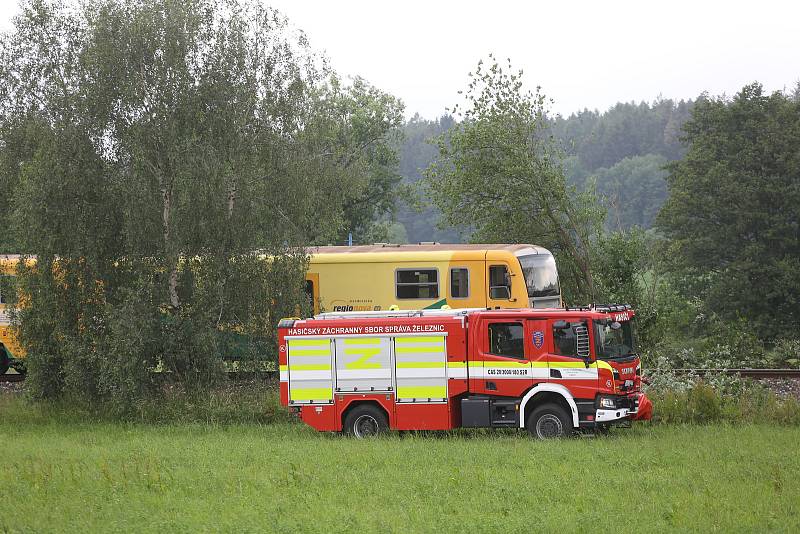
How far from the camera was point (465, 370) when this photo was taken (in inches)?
709

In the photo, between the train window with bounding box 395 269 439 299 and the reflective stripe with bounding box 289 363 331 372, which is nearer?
A: the reflective stripe with bounding box 289 363 331 372

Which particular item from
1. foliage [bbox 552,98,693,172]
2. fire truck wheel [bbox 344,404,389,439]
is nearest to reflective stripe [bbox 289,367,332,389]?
fire truck wheel [bbox 344,404,389,439]

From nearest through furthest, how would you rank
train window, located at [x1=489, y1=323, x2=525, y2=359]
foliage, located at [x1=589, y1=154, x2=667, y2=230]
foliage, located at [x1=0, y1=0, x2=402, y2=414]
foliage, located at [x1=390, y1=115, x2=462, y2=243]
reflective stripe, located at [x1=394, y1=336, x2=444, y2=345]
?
train window, located at [x1=489, y1=323, x2=525, y2=359], reflective stripe, located at [x1=394, y1=336, x2=444, y2=345], foliage, located at [x1=0, y1=0, x2=402, y2=414], foliage, located at [x1=390, y1=115, x2=462, y2=243], foliage, located at [x1=589, y1=154, x2=667, y2=230]

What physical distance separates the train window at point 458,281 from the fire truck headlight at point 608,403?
332 inches

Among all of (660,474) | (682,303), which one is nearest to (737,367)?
(682,303)

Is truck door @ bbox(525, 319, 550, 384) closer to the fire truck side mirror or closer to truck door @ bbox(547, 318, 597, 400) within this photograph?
truck door @ bbox(547, 318, 597, 400)

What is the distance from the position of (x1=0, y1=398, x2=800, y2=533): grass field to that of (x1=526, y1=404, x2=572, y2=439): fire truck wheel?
1.43ft

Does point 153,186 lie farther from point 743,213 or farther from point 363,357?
point 743,213

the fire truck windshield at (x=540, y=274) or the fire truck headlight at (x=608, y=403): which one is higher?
the fire truck windshield at (x=540, y=274)

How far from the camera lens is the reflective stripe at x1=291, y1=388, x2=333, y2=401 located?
18.6 metres

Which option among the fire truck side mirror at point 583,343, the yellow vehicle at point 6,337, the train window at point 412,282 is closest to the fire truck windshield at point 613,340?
the fire truck side mirror at point 583,343

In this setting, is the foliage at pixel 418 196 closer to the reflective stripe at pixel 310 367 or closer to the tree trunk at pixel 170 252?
the tree trunk at pixel 170 252

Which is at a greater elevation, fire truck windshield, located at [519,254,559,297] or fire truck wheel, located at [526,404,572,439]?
fire truck windshield, located at [519,254,559,297]

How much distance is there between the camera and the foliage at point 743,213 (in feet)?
129
